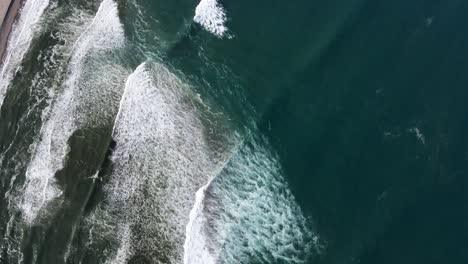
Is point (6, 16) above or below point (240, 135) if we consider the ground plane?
below

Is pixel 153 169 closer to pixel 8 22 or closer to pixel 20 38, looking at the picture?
pixel 20 38

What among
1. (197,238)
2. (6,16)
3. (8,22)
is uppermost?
(6,16)

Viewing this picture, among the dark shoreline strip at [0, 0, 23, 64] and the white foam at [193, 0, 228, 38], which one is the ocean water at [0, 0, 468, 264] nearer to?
the white foam at [193, 0, 228, 38]

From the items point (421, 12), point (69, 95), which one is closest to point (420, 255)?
point (421, 12)

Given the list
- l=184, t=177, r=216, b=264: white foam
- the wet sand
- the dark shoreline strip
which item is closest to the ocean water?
l=184, t=177, r=216, b=264: white foam

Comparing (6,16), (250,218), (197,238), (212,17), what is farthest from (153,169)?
(6,16)

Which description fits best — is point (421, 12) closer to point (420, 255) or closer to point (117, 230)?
point (420, 255)
